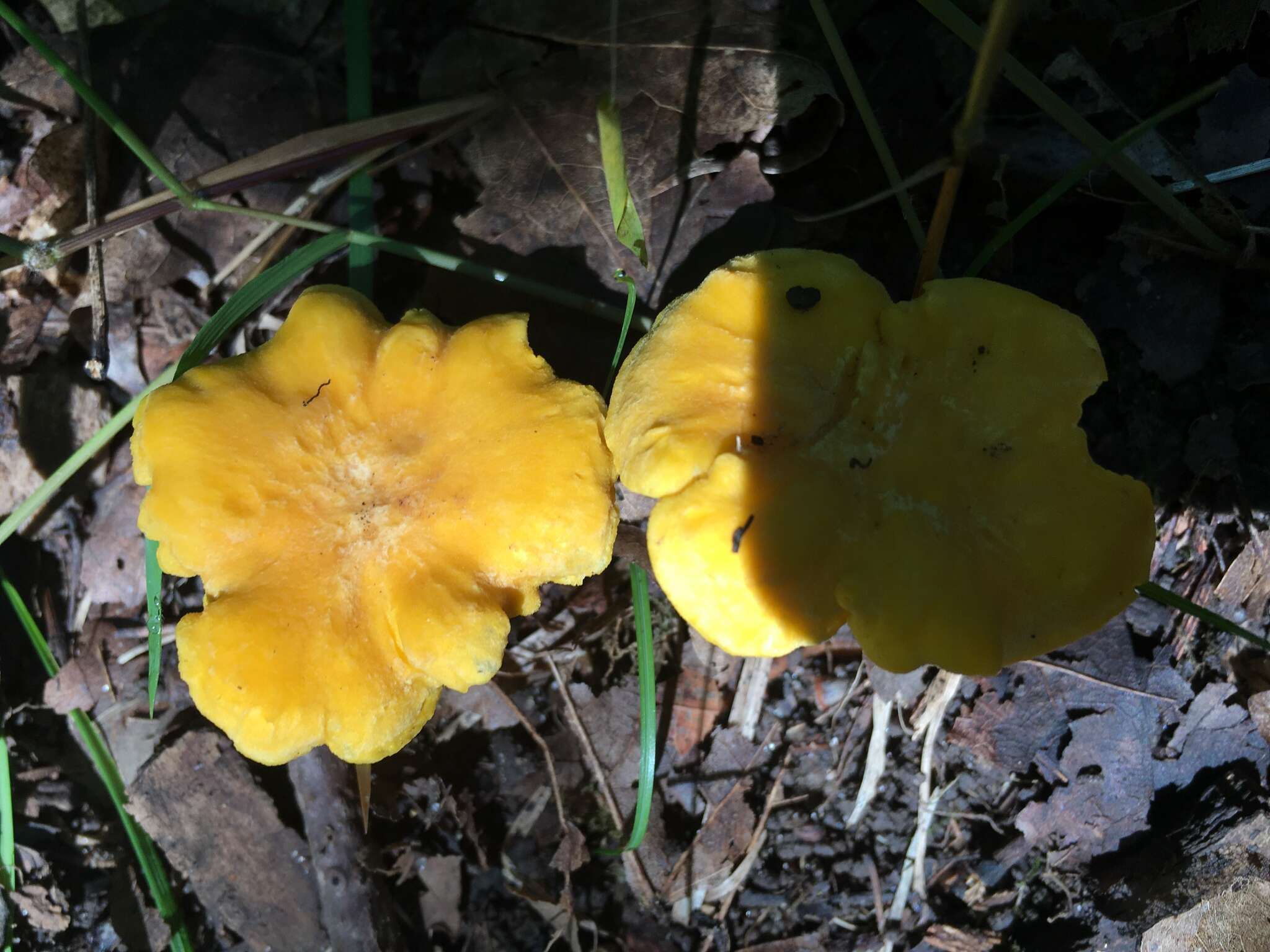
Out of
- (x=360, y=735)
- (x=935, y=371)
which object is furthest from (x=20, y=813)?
(x=935, y=371)

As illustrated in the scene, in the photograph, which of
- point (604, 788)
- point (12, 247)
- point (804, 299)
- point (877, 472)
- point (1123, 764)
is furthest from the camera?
point (604, 788)

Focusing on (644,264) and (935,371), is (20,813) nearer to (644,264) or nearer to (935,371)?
(644,264)

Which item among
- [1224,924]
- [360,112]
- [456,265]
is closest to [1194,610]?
[1224,924]

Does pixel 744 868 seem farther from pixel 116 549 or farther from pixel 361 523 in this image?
pixel 116 549

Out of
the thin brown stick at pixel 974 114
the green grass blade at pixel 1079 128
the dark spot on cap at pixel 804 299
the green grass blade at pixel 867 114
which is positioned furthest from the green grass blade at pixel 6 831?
the green grass blade at pixel 1079 128

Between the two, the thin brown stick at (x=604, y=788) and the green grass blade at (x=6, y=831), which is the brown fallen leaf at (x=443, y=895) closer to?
the thin brown stick at (x=604, y=788)
